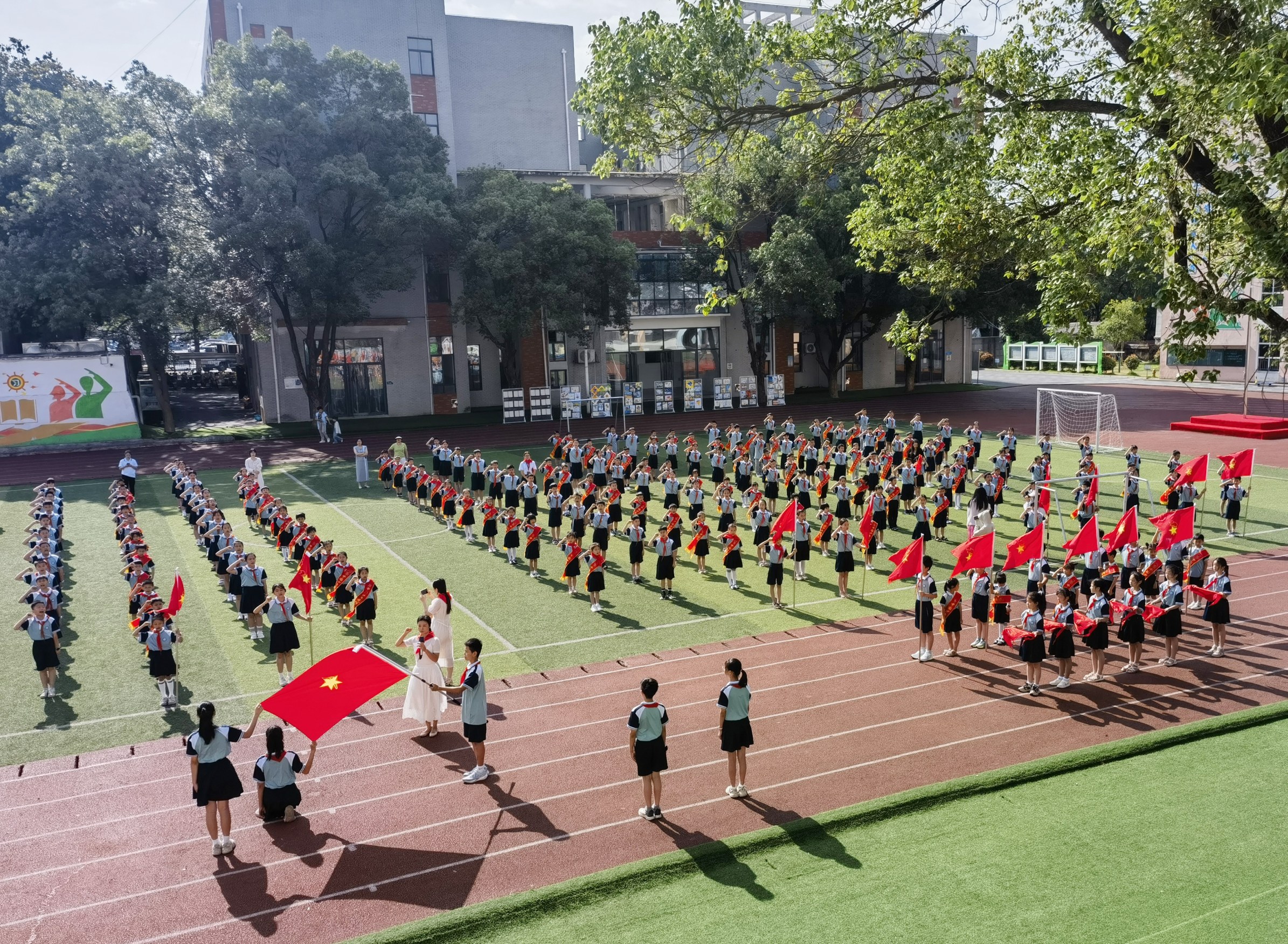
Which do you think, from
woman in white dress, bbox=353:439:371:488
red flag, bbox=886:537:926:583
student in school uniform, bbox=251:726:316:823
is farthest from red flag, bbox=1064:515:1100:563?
woman in white dress, bbox=353:439:371:488

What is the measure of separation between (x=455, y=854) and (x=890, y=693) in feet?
19.4

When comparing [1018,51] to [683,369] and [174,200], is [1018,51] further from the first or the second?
[683,369]

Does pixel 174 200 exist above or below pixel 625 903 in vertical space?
above

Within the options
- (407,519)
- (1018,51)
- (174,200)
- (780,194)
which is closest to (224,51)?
(174,200)

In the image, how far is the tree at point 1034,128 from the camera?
8352 millimetres

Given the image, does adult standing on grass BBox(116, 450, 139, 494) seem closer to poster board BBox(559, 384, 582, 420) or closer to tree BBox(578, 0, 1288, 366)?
poster board BBox(559, 384, 582, 420)

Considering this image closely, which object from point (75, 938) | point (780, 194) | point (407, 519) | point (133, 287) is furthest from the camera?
point (133, 287)

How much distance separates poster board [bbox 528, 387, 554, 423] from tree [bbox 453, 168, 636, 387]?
2394 millimetres

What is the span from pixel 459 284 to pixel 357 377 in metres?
5.93

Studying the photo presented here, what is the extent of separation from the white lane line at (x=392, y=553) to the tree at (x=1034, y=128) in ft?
23.8

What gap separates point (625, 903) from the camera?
7.82m

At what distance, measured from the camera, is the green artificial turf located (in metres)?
7.36

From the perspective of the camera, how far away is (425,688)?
1106 cm

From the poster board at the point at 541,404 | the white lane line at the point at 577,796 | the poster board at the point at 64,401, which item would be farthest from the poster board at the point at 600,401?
the white lane line at the point at 577,796
